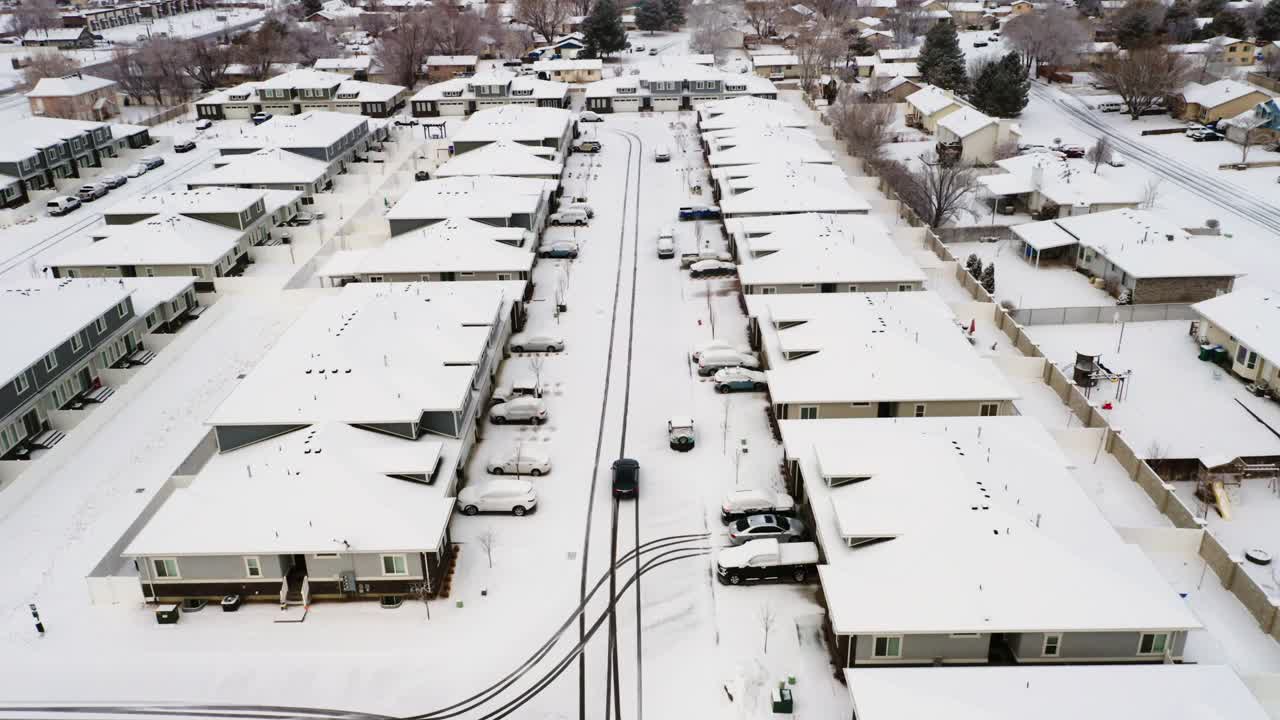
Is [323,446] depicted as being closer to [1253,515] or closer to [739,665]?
[739,665]

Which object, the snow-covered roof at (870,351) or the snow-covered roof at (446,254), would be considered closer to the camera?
the snow-covered roof at (870,351)

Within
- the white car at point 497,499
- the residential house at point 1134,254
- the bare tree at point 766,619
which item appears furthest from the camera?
the residential house at point 1134,254

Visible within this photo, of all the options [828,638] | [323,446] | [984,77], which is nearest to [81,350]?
[323,446]

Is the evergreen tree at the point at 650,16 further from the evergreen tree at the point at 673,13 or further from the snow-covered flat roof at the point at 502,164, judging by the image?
the snow-covered flat roof at the point at 502,164

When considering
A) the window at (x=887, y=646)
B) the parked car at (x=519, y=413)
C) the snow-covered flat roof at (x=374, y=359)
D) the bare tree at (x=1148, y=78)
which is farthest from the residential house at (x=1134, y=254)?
the bare tree at (x=1148, y=78)

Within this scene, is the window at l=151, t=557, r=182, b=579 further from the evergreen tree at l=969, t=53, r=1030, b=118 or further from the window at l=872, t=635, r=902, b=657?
the evergreen tree at l=969, t=53, r=1030, b=118

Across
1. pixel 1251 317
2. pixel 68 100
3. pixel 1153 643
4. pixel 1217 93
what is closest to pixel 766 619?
pixel 1153 643

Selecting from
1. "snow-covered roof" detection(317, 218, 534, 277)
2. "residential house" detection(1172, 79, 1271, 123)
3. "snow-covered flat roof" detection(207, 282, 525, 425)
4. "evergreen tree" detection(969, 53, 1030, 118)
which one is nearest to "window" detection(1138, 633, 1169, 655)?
"snow-covered flat roof" detection(207, 282, 525, 425)

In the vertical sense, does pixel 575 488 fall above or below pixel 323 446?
below
